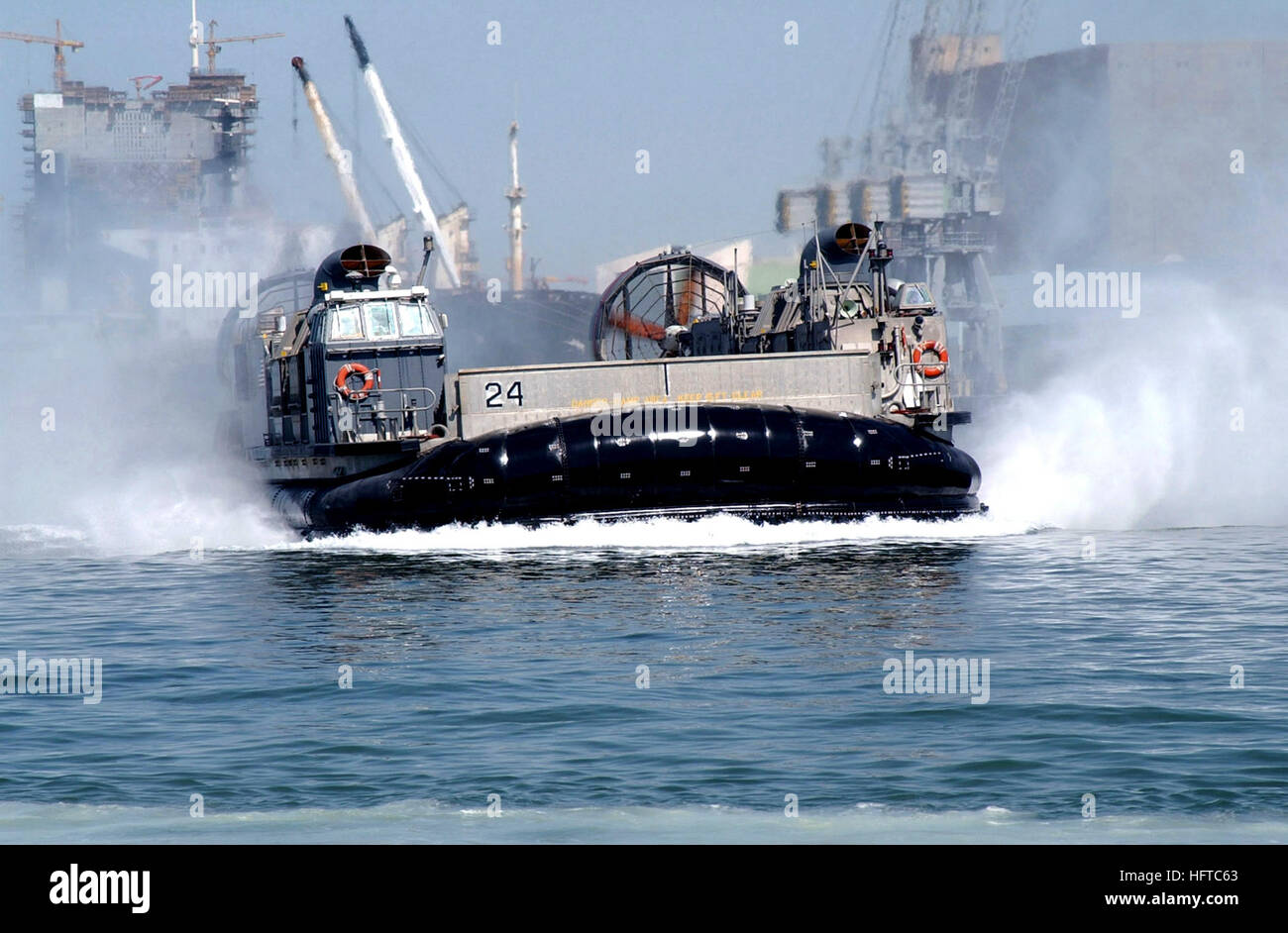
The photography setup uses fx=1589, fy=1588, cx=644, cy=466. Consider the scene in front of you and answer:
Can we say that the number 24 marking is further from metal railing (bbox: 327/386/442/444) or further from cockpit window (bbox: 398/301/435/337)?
cockpit window (bbox: 398/301/435/337)

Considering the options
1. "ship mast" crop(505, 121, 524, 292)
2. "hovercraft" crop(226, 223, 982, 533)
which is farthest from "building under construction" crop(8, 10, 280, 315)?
"hovercraft" crop(226, 223, 982, 533)

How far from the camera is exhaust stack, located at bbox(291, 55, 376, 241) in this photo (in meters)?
76.2

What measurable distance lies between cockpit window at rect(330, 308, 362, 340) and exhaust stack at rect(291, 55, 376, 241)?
53992mm

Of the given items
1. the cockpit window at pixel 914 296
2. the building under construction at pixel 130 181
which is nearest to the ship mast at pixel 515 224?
the building under construction at pixel 130 181

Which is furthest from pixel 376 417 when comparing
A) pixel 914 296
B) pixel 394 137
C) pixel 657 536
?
pixel 394 137

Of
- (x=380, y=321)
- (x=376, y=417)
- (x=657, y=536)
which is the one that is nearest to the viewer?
(x=657, y=536)

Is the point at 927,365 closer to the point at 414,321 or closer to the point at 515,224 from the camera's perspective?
the point at 414,321

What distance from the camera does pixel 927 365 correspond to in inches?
878

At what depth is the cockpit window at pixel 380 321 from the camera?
22688 millimetres

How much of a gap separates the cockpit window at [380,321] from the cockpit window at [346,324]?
155 mm

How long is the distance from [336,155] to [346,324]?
195ft

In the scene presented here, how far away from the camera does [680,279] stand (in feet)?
A: 120
